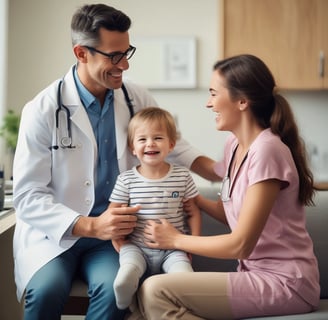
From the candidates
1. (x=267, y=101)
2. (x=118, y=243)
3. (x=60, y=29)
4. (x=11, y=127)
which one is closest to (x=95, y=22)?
(x=267, y=101)

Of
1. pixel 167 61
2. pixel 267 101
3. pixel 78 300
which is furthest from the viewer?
pixel 167 61

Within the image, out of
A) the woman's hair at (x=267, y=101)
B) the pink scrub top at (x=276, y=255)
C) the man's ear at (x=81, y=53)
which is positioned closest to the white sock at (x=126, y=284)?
the pink scrub top at (x=276, y=255)

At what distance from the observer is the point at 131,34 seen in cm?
402

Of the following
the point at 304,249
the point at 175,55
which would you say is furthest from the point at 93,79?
the point at 175,55

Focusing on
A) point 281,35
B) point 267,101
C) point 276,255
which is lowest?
point 276,255

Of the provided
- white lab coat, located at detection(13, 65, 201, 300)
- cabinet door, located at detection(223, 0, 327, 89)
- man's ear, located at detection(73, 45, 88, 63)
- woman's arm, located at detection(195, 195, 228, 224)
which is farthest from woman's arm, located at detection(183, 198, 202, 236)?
cabinet door, located at detection(223, 0, 327, 89)

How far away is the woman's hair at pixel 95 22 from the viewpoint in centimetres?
185

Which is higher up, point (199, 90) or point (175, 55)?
point (175, 55)

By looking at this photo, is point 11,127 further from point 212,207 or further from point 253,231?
point 253,231

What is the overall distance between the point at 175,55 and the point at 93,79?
2.16 metres

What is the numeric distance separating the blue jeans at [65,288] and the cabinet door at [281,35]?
226 cm

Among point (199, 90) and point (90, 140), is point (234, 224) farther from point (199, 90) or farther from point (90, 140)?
point (199, 90)

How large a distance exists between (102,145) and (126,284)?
0.57m

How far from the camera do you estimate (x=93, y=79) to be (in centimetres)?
193
